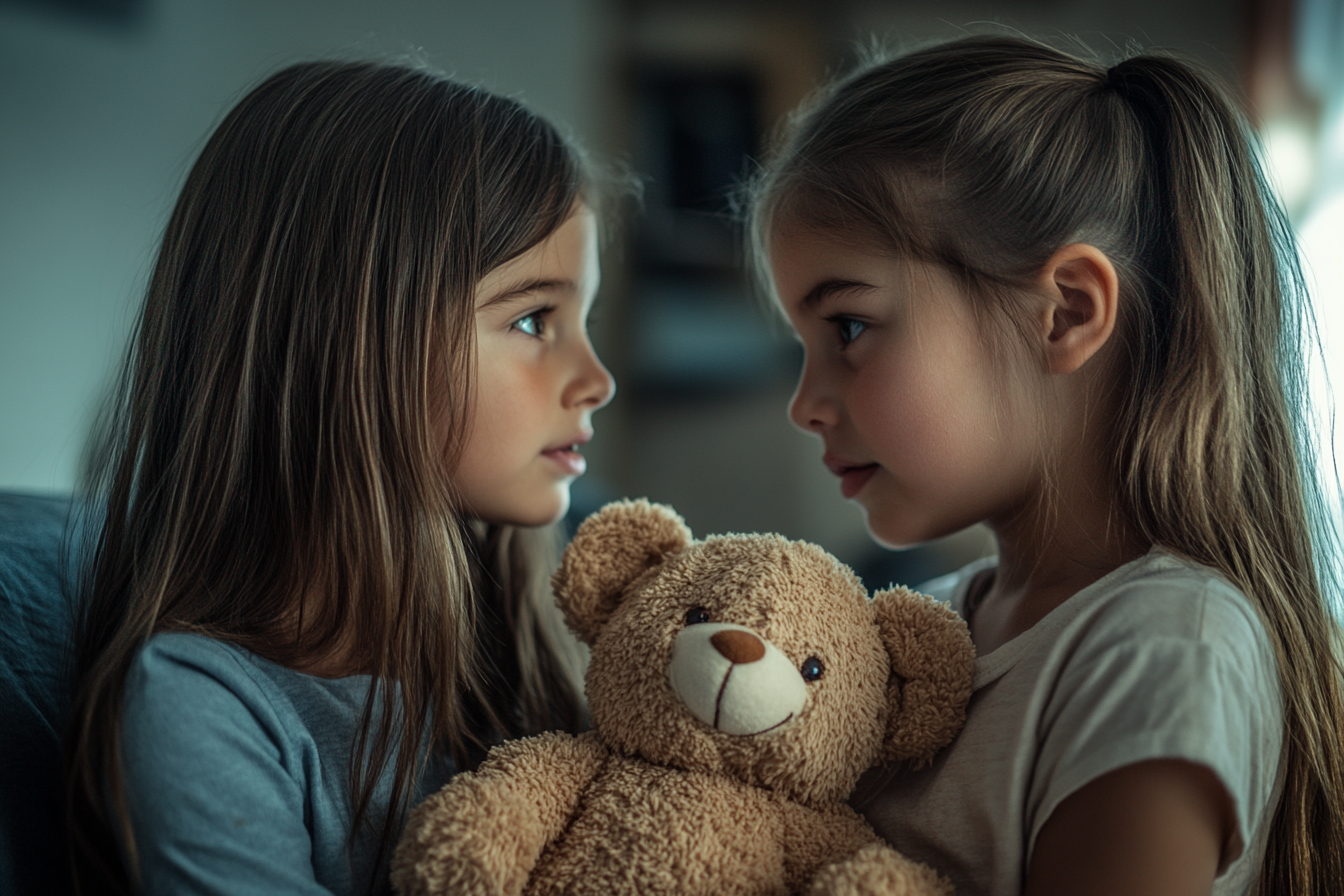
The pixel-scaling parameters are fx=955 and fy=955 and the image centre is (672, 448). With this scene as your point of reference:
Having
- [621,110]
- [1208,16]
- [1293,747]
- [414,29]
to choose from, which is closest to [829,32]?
[621,110]

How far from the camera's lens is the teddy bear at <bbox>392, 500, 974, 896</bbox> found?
56 cm

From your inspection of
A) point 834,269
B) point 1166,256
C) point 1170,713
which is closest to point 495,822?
point 1170,713

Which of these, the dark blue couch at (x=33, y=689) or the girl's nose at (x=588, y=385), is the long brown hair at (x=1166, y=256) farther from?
the dark blue couch at (x=33, y=689)

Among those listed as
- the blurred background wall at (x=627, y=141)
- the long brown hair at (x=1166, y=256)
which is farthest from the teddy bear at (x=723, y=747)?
the blurred background wall at (x=627, y=141)

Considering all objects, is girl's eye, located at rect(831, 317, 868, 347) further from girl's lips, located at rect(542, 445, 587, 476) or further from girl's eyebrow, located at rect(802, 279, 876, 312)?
girl's lips, located at rect(542, 445, 587, 476)

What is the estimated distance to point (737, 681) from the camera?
1.81ft

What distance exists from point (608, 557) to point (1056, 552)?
35cm

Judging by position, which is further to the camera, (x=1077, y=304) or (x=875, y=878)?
(x=1077, y=304)

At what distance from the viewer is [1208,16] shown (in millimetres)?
2146

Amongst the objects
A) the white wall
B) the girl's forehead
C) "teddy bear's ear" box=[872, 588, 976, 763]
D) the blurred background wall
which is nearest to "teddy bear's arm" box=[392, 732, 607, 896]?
"teddy bear's ear" box=[872, 588, 976, 763]

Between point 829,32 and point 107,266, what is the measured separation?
5.85 ft

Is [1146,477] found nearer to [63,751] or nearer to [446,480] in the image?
[446,480]

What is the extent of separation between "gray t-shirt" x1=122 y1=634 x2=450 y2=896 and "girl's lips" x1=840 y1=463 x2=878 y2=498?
1.44 ft

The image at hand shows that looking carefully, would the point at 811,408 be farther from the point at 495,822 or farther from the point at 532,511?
the point at 495,822
